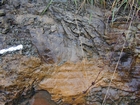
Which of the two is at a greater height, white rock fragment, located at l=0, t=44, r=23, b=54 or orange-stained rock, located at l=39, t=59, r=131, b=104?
white rock fragment, located at l=0, t=44, r=23, b=54

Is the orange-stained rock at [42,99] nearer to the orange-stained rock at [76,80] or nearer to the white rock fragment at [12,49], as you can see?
the orange-stained rock at [76,80]

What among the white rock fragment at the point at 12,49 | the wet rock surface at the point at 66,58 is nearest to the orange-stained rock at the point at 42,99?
the wet rock surface at the point at 66,58

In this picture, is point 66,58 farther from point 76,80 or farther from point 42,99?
point 42,99

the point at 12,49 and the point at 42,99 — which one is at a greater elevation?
the point at 12,49

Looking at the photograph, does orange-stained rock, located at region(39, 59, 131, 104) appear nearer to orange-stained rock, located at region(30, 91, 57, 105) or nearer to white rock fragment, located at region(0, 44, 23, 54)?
orange-stained rock, located at region(30, 91, 57, 105)

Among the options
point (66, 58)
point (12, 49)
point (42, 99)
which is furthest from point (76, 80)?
point (12, 49)

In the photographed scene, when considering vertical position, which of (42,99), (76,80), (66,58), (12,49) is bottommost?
(42,99)

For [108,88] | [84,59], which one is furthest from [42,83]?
[108,88]

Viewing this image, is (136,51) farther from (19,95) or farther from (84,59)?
(19,95)

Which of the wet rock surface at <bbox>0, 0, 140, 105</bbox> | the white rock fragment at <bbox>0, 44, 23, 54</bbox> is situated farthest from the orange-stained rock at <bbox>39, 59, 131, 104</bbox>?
the white rock fragment at <bbox>0, 44, 23, 54</bbox>
